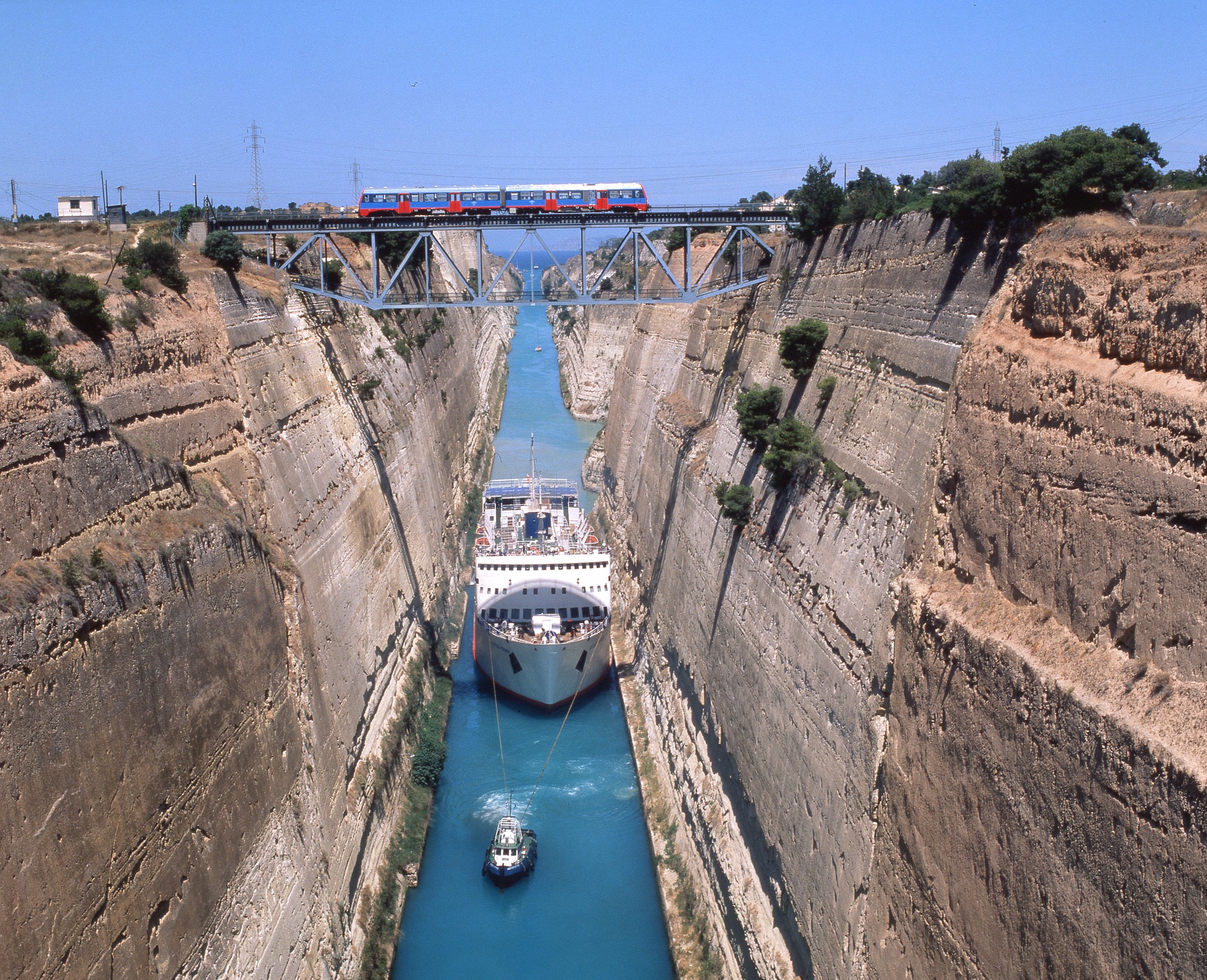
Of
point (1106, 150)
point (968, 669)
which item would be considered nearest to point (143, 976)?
point (968, 669)

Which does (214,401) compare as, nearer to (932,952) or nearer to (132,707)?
(132,707)

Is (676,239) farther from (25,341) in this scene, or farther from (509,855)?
(25,341)

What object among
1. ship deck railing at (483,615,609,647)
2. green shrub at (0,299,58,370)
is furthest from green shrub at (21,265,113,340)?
ship deck railing at (483,615,609,647)

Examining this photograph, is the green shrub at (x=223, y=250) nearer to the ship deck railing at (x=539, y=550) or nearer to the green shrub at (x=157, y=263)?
the green shrub at (x=157, y=263)

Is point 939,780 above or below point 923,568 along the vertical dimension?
below

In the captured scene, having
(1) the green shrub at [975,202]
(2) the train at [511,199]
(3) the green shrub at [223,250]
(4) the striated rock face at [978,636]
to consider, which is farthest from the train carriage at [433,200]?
(1) the green shrub at [975,202]

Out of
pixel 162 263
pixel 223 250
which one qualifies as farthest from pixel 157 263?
pixel 223 250
